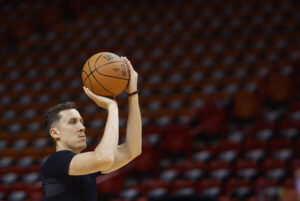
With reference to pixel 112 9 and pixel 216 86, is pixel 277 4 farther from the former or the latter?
pixel 112 9

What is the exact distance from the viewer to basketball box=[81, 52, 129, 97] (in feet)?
7.98

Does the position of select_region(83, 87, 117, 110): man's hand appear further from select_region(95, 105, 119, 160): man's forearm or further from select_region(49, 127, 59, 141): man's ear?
select_region(49, 127, 59, 141): man's ear

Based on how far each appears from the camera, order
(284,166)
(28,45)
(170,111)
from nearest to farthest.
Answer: (284,166)
(170,111)
(28,45)

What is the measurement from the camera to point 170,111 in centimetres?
803

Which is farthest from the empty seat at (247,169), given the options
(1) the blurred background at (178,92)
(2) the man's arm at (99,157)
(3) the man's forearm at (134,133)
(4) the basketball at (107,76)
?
(2) the man's arm at (99,157)

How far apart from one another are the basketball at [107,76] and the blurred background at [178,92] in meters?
3.75

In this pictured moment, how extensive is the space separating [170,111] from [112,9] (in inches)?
220

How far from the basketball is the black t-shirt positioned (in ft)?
1.25

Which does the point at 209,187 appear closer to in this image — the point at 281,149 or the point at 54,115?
the point at 281,149

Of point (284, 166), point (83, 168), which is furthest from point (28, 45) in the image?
point (83, 168)

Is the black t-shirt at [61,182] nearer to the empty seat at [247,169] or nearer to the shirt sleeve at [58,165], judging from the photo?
the shirt sleeve at [58,165]

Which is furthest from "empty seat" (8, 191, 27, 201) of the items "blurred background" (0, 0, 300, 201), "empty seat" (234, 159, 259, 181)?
"empty seat" (234, 159, 259, 181)

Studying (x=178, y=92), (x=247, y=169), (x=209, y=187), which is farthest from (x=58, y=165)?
(x=178, y=92)

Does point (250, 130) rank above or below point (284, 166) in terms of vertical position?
above
